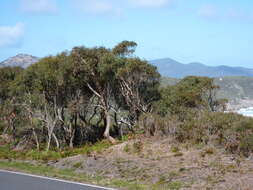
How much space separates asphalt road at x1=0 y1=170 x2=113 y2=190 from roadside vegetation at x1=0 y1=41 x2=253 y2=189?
2.97ft

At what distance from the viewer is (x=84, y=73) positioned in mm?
25266

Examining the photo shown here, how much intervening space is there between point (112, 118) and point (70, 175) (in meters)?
18.2

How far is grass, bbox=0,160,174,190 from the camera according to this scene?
10469mm

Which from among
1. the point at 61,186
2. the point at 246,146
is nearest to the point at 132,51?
the point at 246,146

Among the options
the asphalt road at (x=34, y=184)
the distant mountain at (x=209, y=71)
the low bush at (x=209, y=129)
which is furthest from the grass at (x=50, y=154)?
the distant mountain at (x=209, y=71)

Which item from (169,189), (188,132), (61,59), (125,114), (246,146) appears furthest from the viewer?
(125,114)

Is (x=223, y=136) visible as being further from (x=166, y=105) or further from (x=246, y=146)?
(x=166, y=105)

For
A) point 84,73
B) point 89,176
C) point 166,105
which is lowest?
point 89,176

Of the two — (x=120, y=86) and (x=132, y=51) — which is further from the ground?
(x=132, y=51)

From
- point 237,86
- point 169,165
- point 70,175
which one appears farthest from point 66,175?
point 237,86

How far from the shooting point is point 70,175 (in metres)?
12.7

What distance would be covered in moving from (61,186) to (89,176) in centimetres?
211

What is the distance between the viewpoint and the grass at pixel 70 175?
10.5 metres

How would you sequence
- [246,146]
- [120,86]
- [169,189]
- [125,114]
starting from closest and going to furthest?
[169,189] → [246,146] → [120,86] → [125,114]
